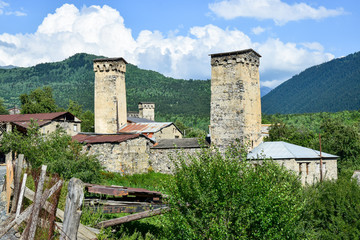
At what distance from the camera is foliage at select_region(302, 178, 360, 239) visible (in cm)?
1712

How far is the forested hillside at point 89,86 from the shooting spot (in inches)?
4503

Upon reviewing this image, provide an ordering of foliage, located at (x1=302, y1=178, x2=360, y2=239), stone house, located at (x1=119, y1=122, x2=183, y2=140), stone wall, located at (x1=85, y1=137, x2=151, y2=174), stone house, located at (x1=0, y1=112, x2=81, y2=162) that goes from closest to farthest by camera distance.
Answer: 1. foliage, located at (x1=302, y1=178, x2=360, y2=239)
2. stone wall, located at (x1=85, y1=137, x2=151, y2=174)
3. stone house, located at (x1=119, y1=122, x2=183, y2=140)
4. stone house, located at (x1=0, y1=112, x2=81, y2=162)

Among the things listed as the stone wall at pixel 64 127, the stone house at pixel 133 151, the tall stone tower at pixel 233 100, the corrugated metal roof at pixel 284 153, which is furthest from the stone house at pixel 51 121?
the corrugated metal roof at pixel 284 153

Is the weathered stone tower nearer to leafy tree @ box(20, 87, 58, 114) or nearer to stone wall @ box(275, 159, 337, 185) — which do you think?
leafy tree @ box(20, 87, 58, 114)

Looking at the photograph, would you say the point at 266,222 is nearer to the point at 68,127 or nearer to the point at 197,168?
the point at 197,168

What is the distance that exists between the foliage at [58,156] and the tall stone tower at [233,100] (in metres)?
11.8

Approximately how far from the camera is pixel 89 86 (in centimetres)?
12925

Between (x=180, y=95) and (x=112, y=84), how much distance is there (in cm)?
8791

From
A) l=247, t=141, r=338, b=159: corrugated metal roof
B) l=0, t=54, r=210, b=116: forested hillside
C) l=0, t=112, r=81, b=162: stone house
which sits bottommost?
l=247, t=141, r=338, b=159: corrugated metal roof

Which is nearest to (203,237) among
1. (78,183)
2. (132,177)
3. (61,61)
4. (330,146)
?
(78,183)

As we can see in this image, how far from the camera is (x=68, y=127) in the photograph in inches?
1625

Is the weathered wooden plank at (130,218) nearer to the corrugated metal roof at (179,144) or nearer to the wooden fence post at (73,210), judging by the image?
the wooden fence post at (73,210)

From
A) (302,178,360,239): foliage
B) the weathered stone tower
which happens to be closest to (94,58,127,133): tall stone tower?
(302,178,360,239): foliage

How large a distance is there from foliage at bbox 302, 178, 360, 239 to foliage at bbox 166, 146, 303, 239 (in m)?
4.96
